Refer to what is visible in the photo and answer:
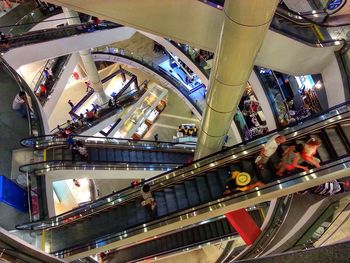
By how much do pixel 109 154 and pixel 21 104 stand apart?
133 inches

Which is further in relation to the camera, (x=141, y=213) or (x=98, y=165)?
(x=98, y=165)

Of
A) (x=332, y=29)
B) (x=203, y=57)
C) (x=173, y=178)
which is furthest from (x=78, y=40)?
(x=332, y=29)

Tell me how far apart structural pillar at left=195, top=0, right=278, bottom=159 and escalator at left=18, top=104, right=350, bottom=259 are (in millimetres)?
1072

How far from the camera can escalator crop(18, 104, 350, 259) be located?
7.26 metres

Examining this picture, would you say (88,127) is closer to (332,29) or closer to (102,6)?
(102,6)

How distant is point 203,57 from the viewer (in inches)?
638

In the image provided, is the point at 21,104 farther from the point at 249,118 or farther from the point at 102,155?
the point at 249,118

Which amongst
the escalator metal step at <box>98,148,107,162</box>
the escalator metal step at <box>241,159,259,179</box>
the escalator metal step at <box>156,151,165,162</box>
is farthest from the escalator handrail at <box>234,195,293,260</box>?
the escalator metal step at <box>98,148,107,162</box>

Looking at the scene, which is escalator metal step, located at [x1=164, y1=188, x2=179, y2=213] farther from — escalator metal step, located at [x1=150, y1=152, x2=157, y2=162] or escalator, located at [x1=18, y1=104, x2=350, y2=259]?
escalator metal step, located at [x1=150, y1=152, x2=157, y2=162]

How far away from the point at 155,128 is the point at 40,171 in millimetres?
11684

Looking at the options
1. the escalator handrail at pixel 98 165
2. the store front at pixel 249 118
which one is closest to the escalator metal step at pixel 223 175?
the escalator handrail at pixel 98 165

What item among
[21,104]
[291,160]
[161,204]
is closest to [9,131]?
[21,104]

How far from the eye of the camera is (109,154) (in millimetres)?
12195

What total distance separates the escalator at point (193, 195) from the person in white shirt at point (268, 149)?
1.15 feet
